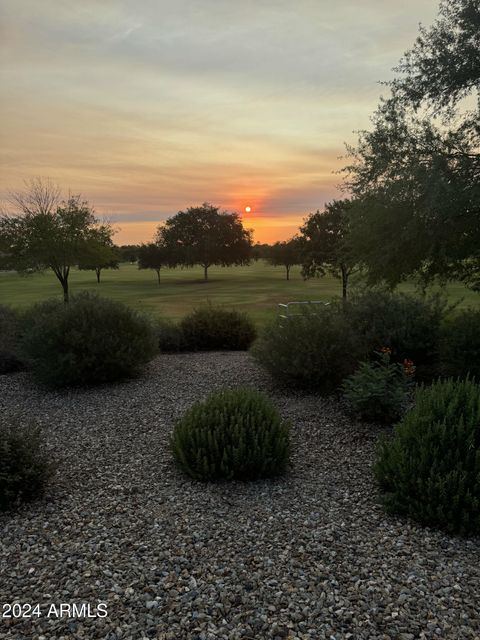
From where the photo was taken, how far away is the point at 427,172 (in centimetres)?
1262

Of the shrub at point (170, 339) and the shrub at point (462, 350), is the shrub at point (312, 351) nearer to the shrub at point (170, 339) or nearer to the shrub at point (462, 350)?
the shrub at point (462, 350)

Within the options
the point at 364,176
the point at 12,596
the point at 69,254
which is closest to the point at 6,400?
the point at 12,596

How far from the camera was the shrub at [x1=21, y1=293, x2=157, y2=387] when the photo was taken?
995 cm

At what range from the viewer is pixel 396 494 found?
4.96 metres

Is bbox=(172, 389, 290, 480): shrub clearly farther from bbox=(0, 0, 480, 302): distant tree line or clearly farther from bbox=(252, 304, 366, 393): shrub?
bbox=(0, 0, 480, 302): distant tree line

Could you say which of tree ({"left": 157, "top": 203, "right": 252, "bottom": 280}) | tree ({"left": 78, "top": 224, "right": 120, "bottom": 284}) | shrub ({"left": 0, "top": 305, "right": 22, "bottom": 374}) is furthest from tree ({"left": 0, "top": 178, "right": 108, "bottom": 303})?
tree ({"left": 157, "top": 203, "right": 252, "bottom": 280})

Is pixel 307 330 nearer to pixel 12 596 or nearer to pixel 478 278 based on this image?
pixel 12 596

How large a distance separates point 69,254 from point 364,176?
61.8ft

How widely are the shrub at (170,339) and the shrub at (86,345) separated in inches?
134

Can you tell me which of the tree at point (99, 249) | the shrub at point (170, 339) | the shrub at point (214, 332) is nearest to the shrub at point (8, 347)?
the shrub at point (170, 339)

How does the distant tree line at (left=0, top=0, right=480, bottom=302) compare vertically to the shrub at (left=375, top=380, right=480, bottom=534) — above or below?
above

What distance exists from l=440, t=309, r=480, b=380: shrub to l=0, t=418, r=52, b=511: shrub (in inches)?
275

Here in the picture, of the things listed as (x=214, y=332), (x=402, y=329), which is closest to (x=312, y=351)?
(x=402, y=329)

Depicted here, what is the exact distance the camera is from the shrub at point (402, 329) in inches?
374
